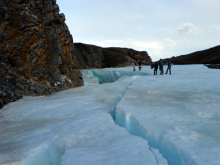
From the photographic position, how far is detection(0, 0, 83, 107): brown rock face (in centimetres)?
890

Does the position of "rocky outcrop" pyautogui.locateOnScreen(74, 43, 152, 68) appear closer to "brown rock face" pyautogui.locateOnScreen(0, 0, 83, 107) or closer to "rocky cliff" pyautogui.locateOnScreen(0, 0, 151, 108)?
"rocky cliff" pyautogui.locateOnScreen(0, 0, 151, 108)

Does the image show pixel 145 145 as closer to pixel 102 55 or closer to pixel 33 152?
pixel 33 152

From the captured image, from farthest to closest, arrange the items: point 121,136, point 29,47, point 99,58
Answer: point 99,58 < point 29,47 < point 121,136

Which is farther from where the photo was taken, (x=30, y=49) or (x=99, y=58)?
(x=99, y=58)

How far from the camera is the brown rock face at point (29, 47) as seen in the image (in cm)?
890

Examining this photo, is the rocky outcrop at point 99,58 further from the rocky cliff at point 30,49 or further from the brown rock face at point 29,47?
the brown rock face at point 29,47

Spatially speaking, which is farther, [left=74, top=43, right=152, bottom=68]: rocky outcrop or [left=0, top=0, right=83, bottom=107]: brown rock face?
[left=74, top=43, right=152, bottom=68]: rocky outcrop

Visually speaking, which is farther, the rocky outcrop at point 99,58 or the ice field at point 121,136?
the rocky outcrop at point 99,58

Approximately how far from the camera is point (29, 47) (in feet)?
33.6

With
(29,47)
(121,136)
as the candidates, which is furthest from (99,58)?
(121,136)

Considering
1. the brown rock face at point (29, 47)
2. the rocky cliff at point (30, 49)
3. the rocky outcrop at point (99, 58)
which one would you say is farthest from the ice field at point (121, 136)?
the rocky outcrop at point (99, 58)

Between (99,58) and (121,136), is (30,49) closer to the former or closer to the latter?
(121,136)

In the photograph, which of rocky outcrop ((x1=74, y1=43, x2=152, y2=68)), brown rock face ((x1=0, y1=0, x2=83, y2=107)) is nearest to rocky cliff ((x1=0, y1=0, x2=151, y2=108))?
brown rock face ((x1=0, y1=0, x2=83, y2=107))

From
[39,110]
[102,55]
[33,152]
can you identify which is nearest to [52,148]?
[33,152]
